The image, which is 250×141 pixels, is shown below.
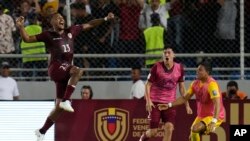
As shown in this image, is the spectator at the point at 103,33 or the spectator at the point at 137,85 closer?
the spectator at the point at 137,85

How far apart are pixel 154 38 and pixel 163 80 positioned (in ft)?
8.64

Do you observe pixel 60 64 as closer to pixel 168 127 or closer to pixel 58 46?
pixel 58 46

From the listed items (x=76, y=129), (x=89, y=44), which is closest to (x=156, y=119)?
(x=76, y=129)

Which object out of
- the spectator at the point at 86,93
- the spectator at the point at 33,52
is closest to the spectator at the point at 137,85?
the spectator at the point at 86,93

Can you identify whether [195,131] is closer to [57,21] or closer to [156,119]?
[156,119]

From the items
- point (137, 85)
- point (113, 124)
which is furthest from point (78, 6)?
point (113, 124)

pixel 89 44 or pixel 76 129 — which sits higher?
pixel 89 44

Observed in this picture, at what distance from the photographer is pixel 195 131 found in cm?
1920

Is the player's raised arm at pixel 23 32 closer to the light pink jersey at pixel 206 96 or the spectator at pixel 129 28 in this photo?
the light pink jersey at pixel 206 96

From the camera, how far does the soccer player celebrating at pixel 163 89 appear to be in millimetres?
20734

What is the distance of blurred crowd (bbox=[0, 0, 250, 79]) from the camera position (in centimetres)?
2341

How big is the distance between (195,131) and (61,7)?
5.53 metres

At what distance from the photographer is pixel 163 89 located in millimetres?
20891

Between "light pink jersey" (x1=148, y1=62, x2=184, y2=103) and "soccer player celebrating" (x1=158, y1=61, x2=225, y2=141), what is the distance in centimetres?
118
